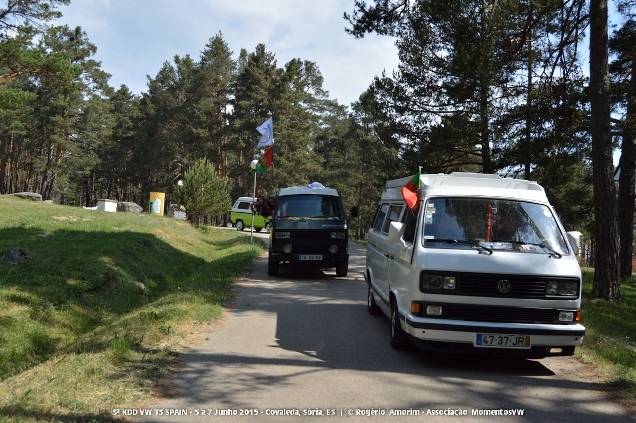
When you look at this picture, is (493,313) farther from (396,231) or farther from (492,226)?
(396,231)

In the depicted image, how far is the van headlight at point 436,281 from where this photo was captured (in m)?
6.06

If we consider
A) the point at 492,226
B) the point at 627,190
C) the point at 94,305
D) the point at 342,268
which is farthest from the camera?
the point at 627,190

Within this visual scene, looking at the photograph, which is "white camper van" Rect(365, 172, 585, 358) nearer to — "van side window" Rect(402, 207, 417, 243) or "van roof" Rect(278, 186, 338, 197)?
"van side window" Rect(402, 207, 417, 243)

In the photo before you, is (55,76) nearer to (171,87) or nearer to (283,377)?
(283,377)

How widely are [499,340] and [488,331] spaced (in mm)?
163

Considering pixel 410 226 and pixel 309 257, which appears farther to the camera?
pixel 309 257

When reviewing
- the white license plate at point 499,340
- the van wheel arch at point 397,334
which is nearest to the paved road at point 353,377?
the van wheel arch at point 397,334

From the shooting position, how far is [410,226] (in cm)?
706

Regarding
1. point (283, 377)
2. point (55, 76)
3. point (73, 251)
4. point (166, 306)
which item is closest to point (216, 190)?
point (55, 76)

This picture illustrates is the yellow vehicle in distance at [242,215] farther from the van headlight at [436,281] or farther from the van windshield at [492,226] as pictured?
the van headlight at [436,281]

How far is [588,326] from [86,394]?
8.31m

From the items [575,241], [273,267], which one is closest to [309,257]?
[273,267]

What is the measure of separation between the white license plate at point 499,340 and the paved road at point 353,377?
0.39 metres

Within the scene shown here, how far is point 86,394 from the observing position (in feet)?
16.0
